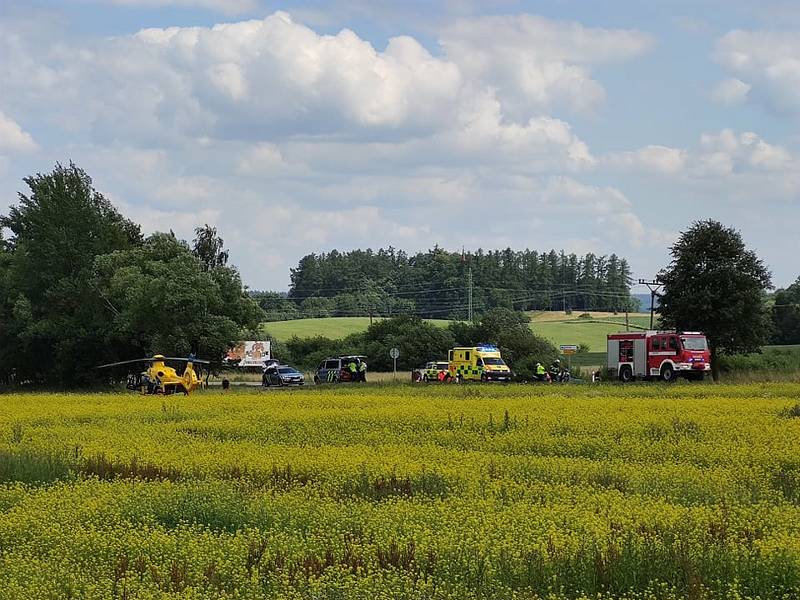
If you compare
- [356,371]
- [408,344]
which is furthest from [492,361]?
[408,344]

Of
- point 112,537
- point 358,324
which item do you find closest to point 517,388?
point 112,537

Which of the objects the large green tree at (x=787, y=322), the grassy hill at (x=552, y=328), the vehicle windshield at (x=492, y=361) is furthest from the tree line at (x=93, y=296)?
the large green tree at (x=787, y=322)

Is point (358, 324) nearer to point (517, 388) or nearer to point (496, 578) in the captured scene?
point (517, 388)

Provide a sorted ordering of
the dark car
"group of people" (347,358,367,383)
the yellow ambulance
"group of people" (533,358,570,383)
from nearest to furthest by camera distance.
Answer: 1. "group of people" (533,358,570,383)
2. the yellow ambulance
3. the dark car
4. "group of people" (347,358,367,383)

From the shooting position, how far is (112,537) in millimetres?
12648

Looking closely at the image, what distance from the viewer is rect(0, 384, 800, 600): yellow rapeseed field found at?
34.4 feet

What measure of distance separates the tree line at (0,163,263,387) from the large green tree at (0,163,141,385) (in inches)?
2.6

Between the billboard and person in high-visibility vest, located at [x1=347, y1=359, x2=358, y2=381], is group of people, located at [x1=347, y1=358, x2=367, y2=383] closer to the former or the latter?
person in high-visibility vest, located at [x1=347, y1=359, x2=358, y2=381]

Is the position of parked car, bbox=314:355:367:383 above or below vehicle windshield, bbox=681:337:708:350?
below

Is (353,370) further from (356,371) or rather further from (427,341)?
(427,341)

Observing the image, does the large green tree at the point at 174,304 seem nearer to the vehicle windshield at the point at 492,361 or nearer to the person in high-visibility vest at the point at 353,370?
the person in high-visibility vest at the point at 353,370

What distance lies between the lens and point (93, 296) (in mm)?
68875

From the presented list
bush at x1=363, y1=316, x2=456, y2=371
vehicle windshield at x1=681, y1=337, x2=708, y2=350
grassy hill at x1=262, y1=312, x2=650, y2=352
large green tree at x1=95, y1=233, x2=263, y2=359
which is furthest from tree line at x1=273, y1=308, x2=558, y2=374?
vehicle windshield at x1=681, y1=337, x2=708, y2=350

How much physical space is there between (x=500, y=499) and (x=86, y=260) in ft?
197
